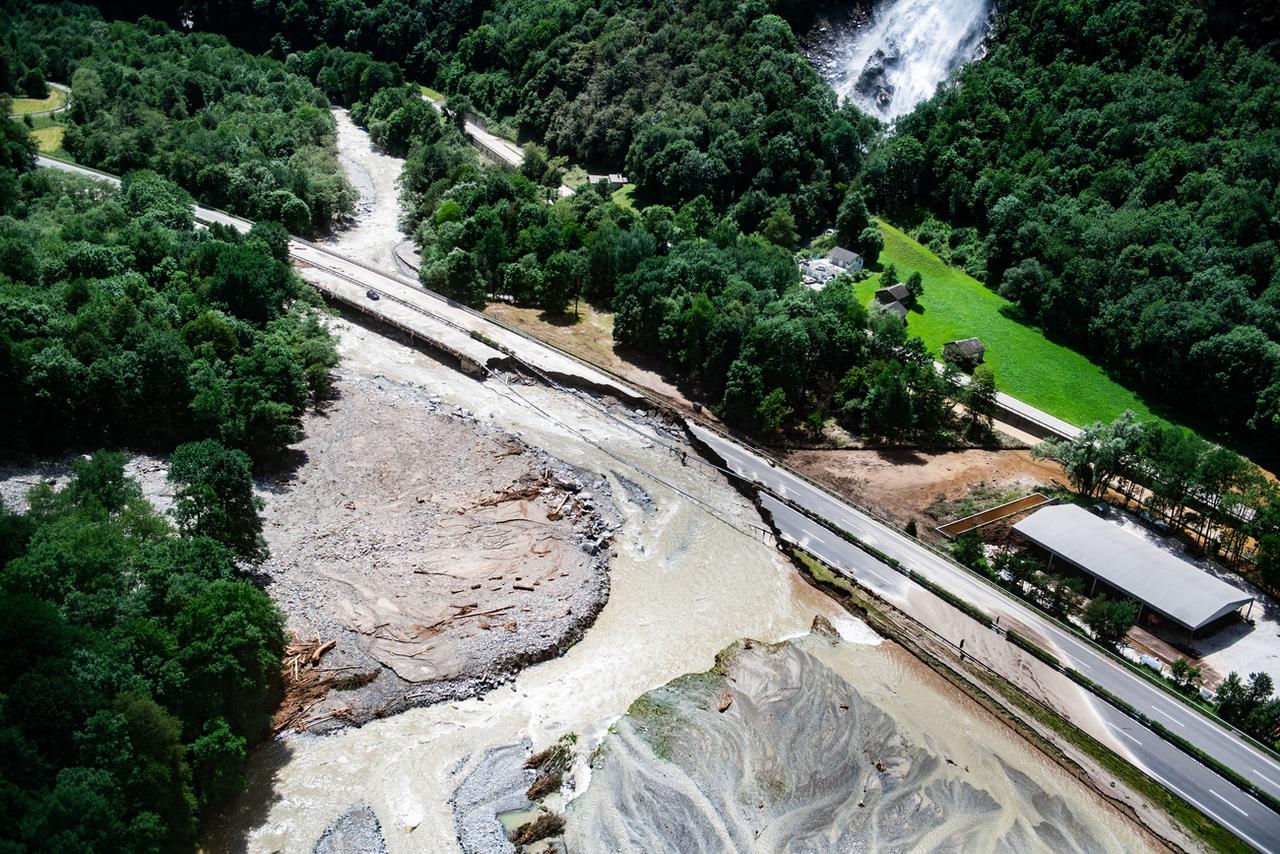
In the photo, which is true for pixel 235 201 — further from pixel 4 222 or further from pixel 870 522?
pixel 870 522

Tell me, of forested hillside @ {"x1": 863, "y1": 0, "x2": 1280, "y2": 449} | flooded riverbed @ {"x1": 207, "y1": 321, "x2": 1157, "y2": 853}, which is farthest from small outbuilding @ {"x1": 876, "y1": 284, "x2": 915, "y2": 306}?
flooded riverbed @ {"x1": 207, "y1": 321, "x2": 1157, "y2": 853}

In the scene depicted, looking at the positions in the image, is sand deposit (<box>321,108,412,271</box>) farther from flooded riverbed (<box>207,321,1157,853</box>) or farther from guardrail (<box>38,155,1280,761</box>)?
flooded riverbed (<box>207,321,1157,853</box>)

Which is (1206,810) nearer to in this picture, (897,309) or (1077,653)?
(1077,653)

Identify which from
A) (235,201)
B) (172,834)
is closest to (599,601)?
(172,834)

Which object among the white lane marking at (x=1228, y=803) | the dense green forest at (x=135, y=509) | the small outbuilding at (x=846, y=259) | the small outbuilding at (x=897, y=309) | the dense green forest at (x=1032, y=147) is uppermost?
the dense green forest at (x=1032, y=147)

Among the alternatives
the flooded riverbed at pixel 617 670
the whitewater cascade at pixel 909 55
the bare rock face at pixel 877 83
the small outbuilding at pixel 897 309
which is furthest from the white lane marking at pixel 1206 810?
the bare rock face at pixel 877 83

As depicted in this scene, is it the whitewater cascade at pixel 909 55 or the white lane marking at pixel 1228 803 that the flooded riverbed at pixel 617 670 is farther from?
the whitewater cascade at pixel 909 55
